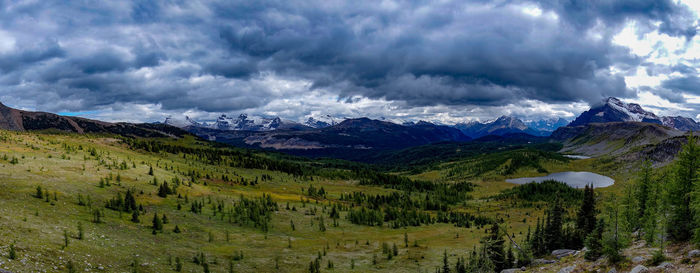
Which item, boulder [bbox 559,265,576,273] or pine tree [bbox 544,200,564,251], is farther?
pine tree [bbox 544,200,564,251]

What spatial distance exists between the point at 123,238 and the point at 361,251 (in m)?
39.4

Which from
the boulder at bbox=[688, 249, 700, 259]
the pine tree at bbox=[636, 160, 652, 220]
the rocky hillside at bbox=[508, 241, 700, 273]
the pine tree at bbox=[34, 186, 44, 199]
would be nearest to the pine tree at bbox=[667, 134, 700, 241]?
the rocky hillside at bbox=[508, 241, 700, 273]

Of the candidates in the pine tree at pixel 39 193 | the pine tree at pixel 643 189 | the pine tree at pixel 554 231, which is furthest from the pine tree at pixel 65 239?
the pine tree at pixel 643 189

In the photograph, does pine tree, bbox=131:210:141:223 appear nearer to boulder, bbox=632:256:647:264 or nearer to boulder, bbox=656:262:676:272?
boulder, bbox=632:256:647:264

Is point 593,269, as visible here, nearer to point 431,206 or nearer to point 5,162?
point 5,162

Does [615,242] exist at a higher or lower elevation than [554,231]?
higher

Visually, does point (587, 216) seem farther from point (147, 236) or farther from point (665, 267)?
point (147, 236)

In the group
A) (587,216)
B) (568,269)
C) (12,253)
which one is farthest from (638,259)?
(12,253)

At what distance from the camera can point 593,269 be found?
31938 mm

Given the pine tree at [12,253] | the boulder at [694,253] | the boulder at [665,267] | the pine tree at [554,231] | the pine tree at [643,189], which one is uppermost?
the pine tree at [643,189]

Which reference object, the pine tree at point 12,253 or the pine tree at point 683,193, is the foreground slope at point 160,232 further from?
the pine tree at point 683,193

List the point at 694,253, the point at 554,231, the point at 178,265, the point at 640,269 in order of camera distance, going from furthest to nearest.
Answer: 1. the point at 554,231
2. the point at 178,265
3. the point at 640,269
4. the point at 694,253

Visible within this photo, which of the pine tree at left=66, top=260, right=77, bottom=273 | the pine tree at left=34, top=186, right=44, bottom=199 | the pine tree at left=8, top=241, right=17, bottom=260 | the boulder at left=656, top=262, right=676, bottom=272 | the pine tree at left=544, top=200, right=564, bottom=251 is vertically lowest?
the pine tree at left=544, top=200, right=564, bottom=251

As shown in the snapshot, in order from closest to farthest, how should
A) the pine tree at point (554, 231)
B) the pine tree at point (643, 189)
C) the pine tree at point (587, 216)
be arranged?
the pine tree at point (643, 189) < the pine tree at point (554, 231) < the pine tree at point (587, 216)
